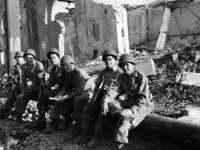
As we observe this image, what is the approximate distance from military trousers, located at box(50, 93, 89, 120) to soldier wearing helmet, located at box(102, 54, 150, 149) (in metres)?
0.67

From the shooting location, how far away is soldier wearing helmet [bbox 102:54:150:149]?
3543 mm

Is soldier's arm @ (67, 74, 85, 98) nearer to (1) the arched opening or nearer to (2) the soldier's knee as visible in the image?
(2) the soldier's knee

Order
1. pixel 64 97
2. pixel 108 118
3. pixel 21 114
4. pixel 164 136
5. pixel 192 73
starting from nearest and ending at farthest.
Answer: pixel 164 136
pixel 108 118
pixel 64 97
pixel 21 114
pixel 192 73

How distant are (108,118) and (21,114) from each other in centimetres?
273

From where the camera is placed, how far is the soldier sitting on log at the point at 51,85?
202 inches

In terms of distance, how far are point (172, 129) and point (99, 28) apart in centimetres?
990

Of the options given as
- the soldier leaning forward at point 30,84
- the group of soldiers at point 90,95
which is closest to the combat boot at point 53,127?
the group of soldiers at point 90,95

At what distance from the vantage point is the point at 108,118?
4234 millimetres

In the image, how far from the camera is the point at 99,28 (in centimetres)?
1284

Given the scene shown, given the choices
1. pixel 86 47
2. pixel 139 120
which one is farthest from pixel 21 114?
pixel 86 47

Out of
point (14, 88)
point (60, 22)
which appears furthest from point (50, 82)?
point (60, 22)

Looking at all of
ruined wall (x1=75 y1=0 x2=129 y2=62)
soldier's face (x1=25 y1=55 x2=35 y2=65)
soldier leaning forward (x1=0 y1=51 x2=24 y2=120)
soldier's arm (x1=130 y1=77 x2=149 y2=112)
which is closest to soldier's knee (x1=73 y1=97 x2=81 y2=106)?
soldier's arm (x1=130 y1=77 x2=149 y2=112)

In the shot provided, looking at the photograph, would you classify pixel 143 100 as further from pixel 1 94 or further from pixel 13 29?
pixel 1 94

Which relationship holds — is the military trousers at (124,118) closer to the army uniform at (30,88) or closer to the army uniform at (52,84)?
the army uniform at (52,84)
